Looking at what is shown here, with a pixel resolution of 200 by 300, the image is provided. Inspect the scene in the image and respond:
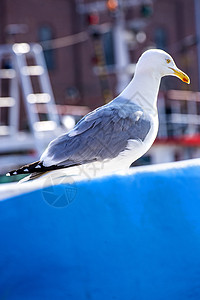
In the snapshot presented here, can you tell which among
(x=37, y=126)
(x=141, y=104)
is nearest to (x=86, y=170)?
(x=141, y=104)

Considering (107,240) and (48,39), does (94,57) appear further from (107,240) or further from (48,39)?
(107,240)

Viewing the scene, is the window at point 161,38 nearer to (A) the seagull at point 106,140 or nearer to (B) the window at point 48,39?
(B) the window at point 48,39

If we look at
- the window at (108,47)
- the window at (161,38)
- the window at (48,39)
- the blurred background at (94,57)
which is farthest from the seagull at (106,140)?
the window at (161,38)

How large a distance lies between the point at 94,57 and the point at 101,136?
934 centimetres

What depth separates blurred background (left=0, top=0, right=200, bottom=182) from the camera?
8.92 metres

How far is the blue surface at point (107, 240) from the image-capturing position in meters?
1.27

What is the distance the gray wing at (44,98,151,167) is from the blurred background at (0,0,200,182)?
13.7 ft

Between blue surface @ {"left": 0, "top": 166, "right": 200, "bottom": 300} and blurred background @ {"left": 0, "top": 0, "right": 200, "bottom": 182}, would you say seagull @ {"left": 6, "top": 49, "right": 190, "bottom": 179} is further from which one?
blurred background @ {"left": 0, "top": 0, "right": 200, "bottom": 182}

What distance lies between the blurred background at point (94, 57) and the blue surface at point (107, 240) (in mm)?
4982

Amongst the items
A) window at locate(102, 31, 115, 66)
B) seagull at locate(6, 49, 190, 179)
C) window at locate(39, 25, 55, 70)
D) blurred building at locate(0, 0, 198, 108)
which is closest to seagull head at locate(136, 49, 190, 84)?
seagull at locate(6, 49, 190, 179)

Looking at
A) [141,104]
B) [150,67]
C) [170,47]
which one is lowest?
[141,104]

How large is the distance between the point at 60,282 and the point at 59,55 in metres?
17.0

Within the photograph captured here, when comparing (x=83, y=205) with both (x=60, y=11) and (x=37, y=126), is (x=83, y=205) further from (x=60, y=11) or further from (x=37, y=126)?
(x=60, y=11)

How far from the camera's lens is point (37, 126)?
6.36 metres
